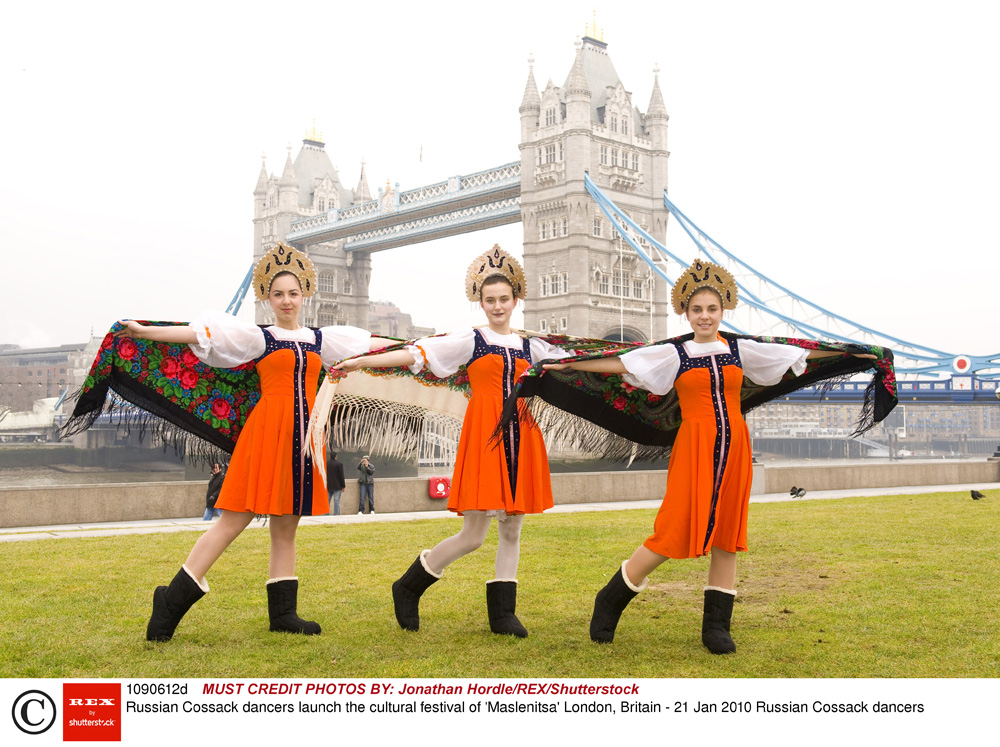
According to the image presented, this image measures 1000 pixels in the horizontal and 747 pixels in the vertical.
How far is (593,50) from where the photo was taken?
200ft

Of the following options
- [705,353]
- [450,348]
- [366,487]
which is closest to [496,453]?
[450,348]

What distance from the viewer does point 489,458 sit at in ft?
14.5

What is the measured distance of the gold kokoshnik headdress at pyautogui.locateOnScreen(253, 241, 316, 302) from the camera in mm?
4852

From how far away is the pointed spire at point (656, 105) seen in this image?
197 feet

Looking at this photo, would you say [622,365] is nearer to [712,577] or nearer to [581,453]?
[581,453]

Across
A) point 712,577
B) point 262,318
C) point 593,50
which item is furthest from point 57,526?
point 262,318

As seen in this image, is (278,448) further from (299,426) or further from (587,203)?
(587,203)

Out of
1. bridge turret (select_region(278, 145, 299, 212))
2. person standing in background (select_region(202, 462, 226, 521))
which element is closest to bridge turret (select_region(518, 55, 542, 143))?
bridge turret (select_region(278, 145, 299, 212))

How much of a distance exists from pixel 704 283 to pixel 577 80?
54641 millimetres

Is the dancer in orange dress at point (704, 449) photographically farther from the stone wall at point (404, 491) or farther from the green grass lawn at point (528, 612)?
the stone wall at point (404, 491)

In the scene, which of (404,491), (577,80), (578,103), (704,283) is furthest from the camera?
(577,80)

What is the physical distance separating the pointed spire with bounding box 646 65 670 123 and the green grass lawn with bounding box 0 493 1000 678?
54.9m

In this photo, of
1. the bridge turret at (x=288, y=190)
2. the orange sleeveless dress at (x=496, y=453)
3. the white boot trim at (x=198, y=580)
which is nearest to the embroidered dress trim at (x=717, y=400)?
the orange sleeveless dress at (x=496, y=453)
